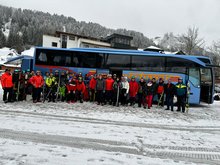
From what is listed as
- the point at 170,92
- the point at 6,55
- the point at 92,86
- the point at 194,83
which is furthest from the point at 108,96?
the point at 6,55

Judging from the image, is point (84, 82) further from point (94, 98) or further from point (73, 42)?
point (73, 42)

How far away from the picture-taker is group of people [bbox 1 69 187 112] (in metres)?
11.1

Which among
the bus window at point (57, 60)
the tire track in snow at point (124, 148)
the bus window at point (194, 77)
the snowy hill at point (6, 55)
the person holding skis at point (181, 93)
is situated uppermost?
the snowy hill at point (6, 55)

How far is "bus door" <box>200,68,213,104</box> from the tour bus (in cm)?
6

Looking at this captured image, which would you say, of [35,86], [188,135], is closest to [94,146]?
[188,135]

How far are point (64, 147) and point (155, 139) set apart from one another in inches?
110

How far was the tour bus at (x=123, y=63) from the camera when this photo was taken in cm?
1319

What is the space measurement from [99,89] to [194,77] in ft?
21.2

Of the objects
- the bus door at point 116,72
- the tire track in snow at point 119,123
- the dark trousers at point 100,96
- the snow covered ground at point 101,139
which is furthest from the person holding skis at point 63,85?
the tire track in snow at point 119,123

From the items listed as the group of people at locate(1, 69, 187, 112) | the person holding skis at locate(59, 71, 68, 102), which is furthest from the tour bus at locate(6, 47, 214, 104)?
the person holding skis at locate(59, 71, 68, 102)

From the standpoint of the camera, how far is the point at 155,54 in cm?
1334

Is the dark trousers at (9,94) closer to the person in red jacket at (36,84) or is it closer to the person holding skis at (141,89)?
the person in red jacket at (36,84)

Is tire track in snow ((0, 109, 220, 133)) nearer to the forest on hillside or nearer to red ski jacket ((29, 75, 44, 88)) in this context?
red ski jacket ((29, 75, 44, 88))

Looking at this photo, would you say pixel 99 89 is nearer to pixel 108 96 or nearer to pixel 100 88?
pixel 100 88
